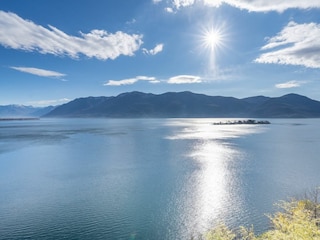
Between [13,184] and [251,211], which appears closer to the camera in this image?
[251,211]

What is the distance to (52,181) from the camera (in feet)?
132

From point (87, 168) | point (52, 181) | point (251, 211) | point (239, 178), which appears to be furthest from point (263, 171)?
point (52, 181)

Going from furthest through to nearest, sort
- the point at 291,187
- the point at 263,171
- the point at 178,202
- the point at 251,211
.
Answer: the point at 263,171 → the point at 291,187 → the point at 178,202 → the point at 251,211

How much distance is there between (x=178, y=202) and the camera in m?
30.8

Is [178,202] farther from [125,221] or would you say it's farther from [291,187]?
[291,187]

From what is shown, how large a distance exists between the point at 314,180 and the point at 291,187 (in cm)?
647

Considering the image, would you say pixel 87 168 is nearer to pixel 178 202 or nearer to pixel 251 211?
pixel 178 202

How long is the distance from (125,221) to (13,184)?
79.1 ft

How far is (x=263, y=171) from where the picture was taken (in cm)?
4647

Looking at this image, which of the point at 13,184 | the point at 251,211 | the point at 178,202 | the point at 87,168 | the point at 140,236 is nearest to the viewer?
the point at 140,236

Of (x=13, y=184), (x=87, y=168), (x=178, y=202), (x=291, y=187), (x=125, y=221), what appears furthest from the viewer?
(x=87, y=168)

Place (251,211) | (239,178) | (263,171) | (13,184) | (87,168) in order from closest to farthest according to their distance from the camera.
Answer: (251,211), (13,184), (239,178), (263,171), (87,168)

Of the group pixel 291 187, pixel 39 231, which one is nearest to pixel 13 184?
pixel 39 231

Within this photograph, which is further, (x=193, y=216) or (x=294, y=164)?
(x=294, y=164)
